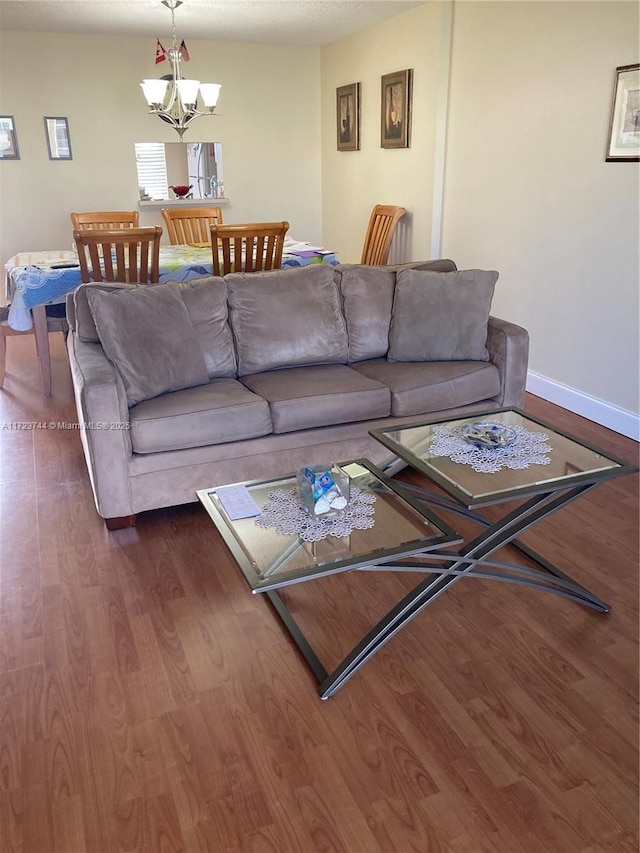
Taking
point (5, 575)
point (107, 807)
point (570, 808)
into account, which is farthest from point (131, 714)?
point (570, 808)

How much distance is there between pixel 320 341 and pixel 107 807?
2.19 meters

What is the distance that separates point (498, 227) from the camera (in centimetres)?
435

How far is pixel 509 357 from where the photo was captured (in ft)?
10.5

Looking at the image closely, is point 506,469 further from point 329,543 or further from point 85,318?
point 85,318

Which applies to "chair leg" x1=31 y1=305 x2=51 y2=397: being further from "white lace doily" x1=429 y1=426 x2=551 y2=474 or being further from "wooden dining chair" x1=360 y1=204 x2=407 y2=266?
"white lace doily" x1=429 y1=426 x2=551 y2=474

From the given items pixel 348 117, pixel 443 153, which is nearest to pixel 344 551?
pixel 443 153

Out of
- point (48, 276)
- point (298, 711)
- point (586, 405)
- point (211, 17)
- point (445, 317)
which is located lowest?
point (298, 711)

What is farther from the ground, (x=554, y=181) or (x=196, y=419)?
(x=554, y=181)

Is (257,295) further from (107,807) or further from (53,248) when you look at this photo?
(53,248)

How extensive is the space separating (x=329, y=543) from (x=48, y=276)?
9.60 feet

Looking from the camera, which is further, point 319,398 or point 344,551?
point 319,398

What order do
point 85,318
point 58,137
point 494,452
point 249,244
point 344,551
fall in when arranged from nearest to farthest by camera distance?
point 344,551
point 494,452
point 85,318
point 249,244
point 58,137

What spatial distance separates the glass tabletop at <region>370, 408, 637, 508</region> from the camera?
1.99 m

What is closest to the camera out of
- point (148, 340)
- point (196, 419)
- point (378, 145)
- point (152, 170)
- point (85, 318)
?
point (196, 419)
